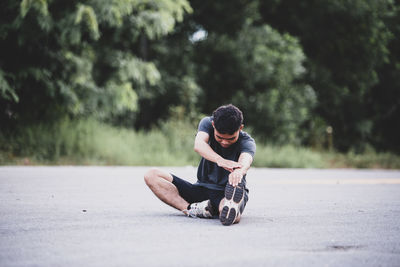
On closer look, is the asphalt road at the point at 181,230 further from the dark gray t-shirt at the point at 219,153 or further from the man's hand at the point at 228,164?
the man's hand at the point at 228,164

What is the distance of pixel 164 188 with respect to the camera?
6086 millimetres

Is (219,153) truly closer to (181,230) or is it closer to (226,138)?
(226,138)

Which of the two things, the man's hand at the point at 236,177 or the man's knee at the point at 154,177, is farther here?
the man's knee at the point at 154,177

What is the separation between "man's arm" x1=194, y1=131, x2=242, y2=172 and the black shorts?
489 millimetres

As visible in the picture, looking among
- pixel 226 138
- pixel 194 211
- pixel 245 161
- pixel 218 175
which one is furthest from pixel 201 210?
pixel 226 138

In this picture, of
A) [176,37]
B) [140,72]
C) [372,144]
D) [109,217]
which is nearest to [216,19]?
[176,37]

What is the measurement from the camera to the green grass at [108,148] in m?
15.0

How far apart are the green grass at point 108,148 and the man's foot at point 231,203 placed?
9.96 meters

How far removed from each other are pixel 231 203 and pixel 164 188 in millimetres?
1096

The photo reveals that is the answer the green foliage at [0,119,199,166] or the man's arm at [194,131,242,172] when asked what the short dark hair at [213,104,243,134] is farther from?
the green foliage at [0,119,199,166]

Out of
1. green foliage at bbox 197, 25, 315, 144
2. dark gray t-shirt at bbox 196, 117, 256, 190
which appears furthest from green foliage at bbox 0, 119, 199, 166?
dark gray t-shirt at bbox 196, 117, 256, 190

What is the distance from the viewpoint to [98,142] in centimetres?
1587

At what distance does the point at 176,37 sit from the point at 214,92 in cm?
313

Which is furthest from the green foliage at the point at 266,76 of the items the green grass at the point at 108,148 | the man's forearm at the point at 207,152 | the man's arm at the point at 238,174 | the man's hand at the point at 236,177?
the man's hand at the point at 236,177
